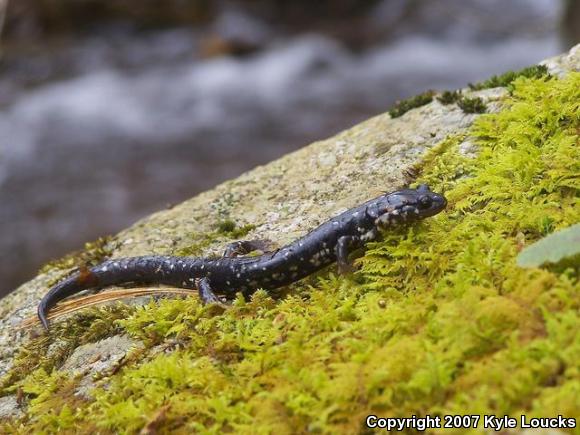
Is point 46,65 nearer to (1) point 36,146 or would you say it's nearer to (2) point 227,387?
(1) point 36,146

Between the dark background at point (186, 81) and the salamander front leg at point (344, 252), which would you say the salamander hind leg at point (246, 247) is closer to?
the salamander front leg at point (344, 252)

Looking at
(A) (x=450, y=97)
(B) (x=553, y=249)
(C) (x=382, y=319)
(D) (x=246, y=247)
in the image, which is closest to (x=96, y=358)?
(D) (x=246, y=247)

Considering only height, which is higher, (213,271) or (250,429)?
(213,271)

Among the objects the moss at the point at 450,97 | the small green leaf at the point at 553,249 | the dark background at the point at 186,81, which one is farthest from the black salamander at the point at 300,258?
the dark background at the point at 186,81

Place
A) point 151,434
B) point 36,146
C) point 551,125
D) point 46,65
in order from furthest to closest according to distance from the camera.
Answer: point 46,65
point 36,146
point 551,125
point 151,434

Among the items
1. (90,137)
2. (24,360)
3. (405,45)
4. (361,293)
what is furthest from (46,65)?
(361,293)

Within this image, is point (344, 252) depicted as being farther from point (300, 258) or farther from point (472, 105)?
point (472, 105)
